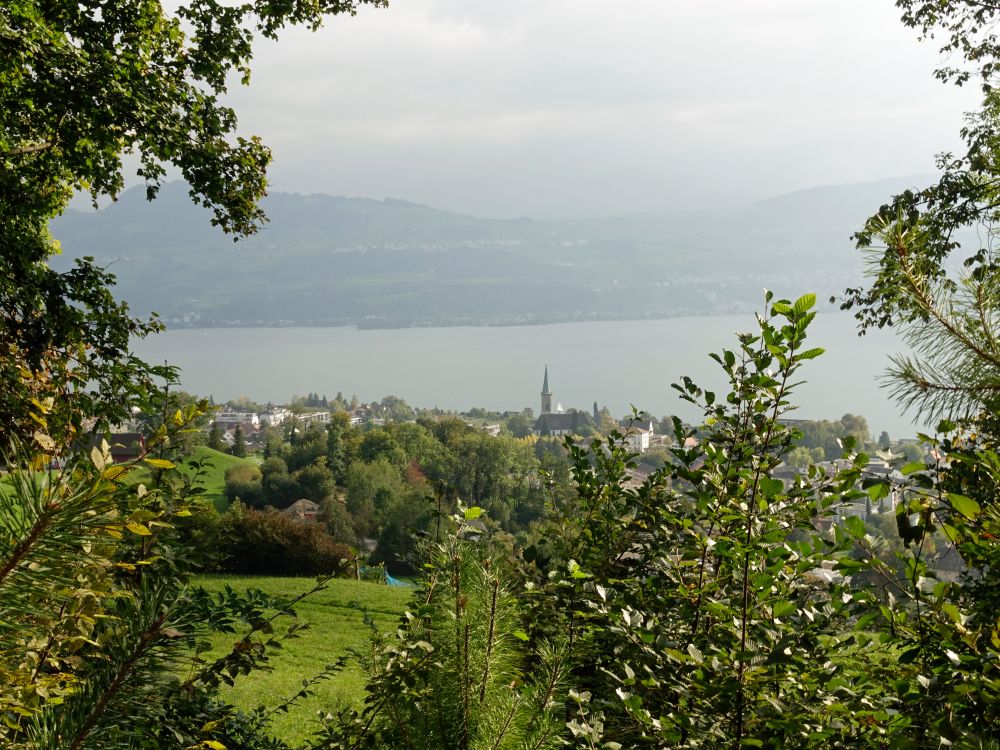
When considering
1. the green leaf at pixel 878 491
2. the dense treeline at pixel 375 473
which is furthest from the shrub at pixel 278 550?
the green leaf at pixel 878 491

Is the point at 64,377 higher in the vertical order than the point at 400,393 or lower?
higher

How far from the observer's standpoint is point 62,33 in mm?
6918

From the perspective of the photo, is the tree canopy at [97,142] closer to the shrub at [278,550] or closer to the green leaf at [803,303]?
the green leaf at [803,303]

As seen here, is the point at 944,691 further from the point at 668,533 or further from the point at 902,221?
the point at 668,533

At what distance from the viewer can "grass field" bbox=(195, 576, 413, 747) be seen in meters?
9.55

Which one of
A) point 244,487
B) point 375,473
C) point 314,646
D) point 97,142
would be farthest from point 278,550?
point 244,487

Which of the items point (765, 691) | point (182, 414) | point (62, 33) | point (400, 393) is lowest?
point (400, 393)

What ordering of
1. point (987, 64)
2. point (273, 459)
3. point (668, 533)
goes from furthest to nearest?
point (273, 459) → point (987, 64) → point (668, 533)

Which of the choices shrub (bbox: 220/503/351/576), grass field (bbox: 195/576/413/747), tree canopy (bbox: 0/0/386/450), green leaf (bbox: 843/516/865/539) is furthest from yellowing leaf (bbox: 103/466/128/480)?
shrub (bbox: 220/503/351/576)

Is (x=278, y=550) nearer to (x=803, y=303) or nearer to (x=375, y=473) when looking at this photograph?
(x=803, y=303)

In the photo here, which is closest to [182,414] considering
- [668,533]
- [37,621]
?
[37,621]

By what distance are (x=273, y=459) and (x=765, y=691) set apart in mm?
61304

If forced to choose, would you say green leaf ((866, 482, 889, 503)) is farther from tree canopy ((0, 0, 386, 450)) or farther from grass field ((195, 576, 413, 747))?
tree canopy ((0, 0, 386, 450))

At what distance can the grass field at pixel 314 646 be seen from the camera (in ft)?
31.3
